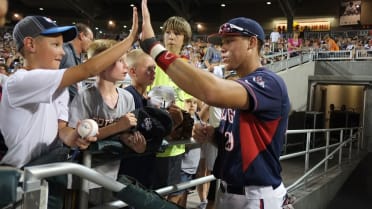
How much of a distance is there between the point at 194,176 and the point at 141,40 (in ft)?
8.80

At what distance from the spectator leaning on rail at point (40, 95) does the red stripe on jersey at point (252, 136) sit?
682 mm

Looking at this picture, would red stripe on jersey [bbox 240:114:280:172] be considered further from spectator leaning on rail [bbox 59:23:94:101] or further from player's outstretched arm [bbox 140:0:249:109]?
spectator leaning on rail [bbox 59:23:94:101]

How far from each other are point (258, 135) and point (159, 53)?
23.6 inches

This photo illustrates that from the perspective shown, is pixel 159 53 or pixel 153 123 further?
pixel 153 123

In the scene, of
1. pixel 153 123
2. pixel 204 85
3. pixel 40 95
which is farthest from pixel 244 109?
pixel 40 95

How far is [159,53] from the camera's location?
69.1 inches

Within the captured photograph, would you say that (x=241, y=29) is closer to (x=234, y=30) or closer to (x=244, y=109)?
(x=234, y=30)

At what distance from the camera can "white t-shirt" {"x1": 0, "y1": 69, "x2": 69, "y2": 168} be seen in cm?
165

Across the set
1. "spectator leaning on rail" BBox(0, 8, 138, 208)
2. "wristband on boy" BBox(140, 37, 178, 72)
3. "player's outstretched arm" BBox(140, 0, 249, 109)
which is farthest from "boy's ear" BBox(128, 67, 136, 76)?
"player's outstretched arm" BBox(140, 0, 249, 109)

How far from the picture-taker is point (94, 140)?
171 cm

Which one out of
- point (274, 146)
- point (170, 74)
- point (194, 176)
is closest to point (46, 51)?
point (170, 74)

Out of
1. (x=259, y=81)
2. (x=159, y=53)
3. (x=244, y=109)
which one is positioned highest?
(x=159, y=53)

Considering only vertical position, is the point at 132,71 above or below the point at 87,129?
above

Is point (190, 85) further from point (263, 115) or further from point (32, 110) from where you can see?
point (32, 110)
